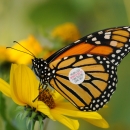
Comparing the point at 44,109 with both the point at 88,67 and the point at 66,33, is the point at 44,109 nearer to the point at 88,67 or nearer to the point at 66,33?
the point at 88,67

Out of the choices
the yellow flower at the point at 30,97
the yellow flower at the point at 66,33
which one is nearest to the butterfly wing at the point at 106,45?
the yellow flower at the point at 30,97

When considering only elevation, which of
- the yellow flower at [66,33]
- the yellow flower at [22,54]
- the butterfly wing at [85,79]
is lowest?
the butterfly wing at [85,79]

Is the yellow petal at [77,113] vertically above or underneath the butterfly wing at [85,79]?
underneath

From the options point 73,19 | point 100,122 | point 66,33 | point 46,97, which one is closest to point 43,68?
point 46,97

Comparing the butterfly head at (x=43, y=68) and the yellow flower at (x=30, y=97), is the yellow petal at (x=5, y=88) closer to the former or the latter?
the yellow flower at (x=30, y=97)

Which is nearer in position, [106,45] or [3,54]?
[106,45]

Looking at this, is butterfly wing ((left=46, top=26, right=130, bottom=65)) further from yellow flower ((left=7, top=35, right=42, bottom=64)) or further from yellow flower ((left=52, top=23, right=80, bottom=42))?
yellow flower ((left=52, top=23, right=80, bottom=42))

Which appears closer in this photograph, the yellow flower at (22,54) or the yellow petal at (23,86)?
the yellow petal at (23,86)

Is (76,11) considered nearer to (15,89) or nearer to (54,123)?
(54,123)
